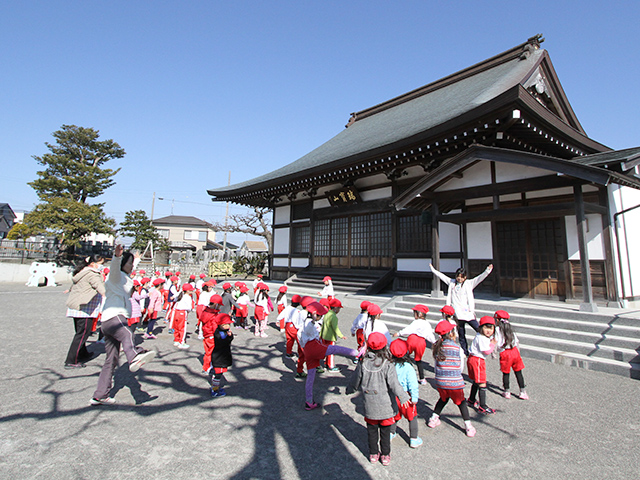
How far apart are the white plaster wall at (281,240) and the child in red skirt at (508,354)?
11.3 metres

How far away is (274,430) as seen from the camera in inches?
118

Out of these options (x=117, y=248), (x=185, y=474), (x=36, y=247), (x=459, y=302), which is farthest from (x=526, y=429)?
(x=36, y=247)

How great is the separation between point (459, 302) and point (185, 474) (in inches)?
168

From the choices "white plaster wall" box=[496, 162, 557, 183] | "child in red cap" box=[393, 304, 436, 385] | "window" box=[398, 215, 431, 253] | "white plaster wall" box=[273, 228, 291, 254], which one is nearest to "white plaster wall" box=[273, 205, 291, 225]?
"white plaster wall" box=[273, 228, 291, 254]

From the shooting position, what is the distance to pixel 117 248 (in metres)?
3.45

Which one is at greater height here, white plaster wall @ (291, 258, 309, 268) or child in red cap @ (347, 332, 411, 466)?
white plaster wall @ (291, 258, 309, 268)

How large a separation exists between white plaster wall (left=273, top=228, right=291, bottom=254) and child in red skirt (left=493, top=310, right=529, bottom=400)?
11.3m

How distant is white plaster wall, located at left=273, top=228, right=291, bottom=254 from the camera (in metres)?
14.6

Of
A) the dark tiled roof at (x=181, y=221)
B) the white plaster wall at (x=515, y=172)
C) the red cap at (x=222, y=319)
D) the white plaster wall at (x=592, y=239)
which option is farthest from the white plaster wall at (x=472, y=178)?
the dark tiled roof at (x=181, y=221)

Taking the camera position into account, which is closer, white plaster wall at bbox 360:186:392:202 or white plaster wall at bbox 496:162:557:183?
white plaster wall at bbox 496:162:557:183

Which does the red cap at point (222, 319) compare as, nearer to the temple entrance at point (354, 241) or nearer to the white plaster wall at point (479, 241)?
the white plaster wall at point (479, 241)

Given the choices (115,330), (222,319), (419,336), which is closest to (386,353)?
(419,336)

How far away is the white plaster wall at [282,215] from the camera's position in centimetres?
1459

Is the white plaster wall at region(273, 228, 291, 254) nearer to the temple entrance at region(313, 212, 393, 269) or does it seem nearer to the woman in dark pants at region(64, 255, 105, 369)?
the temple entrance at region(313, 212, 393, 269)
